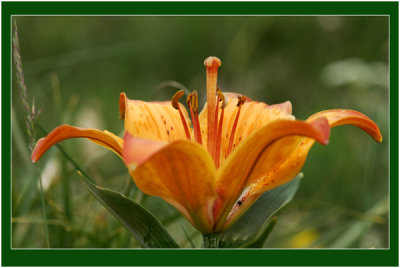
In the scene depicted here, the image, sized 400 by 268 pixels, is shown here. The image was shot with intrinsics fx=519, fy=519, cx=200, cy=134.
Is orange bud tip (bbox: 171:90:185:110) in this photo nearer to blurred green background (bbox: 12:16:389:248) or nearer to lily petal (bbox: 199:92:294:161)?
lily petal (bbox: 199:92:294:161)

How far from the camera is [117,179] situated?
7.13 feet

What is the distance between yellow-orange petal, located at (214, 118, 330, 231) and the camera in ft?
2.81

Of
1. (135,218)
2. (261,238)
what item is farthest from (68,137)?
(261,238)

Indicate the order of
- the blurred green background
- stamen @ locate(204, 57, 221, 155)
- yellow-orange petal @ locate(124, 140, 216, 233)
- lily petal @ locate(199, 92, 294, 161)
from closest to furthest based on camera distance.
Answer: yellow-orange petal @ locate(124, 140, 216, 233) < stamen @ locate(204, 57, 221, 155) < lily petal @ locate(199, 92, 294, 161) < the blurred green background

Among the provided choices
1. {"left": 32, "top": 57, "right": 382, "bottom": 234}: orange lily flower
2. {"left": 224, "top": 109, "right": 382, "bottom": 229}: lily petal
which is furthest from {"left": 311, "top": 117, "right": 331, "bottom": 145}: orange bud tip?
{"left": 224, "top": 109, "right": 382, "bottom": 229}: lily petal

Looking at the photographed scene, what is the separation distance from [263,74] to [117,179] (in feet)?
4.55

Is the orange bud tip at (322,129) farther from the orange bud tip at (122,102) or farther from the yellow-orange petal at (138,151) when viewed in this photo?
the orange bud tip at (122,102)

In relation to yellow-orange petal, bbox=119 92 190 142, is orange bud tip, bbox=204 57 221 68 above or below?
above

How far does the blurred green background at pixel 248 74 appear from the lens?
7.73 feet

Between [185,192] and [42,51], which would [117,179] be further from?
[42,51]

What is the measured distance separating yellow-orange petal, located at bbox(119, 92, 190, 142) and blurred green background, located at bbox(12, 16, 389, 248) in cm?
74

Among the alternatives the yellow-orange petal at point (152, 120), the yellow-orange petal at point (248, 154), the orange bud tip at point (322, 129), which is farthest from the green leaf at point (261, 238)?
the yellow-orange petal at point (152, 120)

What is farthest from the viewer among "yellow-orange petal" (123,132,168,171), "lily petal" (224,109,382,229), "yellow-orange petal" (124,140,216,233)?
"lily petal" (224,109,382,229)

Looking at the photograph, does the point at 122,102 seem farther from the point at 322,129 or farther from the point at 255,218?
the point at 322,129
